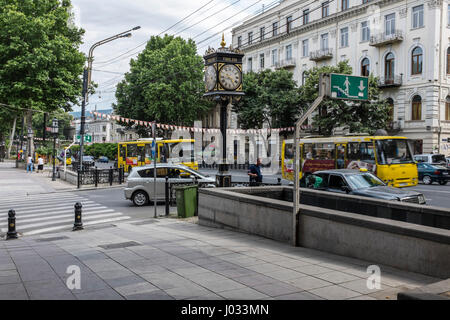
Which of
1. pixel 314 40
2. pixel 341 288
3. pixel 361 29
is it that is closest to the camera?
pixel 341 288

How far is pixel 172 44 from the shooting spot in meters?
50.3

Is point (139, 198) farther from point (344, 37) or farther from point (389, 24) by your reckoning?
point (344, 37)

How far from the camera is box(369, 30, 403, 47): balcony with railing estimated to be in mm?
36875

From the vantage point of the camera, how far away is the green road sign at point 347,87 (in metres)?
7.47

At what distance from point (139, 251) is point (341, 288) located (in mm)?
3972

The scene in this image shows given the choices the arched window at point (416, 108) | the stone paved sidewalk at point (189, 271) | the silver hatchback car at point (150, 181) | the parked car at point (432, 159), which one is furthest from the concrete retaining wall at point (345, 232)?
the arched window at point (416, 108)

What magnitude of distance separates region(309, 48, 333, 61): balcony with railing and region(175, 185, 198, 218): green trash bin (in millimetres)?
34314

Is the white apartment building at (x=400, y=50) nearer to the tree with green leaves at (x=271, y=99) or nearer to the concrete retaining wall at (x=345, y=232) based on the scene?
the tree with green leaves at (x=271, y=99)

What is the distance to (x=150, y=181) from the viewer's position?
17.5 metres

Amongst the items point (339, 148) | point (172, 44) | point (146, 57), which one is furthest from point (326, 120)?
point (146, 57)

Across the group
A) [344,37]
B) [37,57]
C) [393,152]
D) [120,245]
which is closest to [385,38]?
[344,37]

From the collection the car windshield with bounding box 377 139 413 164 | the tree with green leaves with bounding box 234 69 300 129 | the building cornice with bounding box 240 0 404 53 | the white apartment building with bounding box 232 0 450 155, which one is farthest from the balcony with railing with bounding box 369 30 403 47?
the car windshield with bounding box 377 139 413 164

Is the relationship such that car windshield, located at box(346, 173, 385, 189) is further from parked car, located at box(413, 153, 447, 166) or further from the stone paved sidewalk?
parked car, located at box(413, 153, 447, 166)
